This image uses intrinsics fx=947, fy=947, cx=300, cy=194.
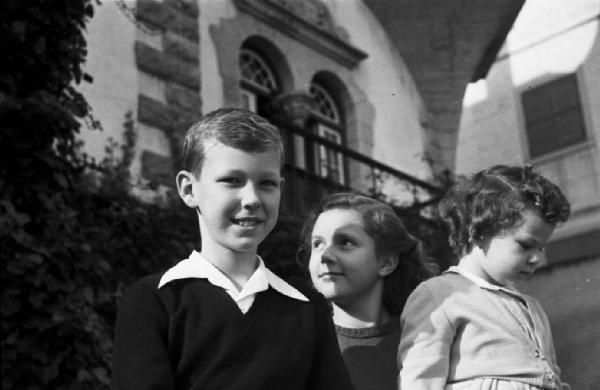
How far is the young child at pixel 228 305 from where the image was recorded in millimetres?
1850

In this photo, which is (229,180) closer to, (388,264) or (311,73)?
(388,264)

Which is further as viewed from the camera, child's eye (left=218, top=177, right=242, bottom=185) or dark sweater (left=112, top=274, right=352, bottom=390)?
child's eye (left=218, top=177, right=242, bottom=185)

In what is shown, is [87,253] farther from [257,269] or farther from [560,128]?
[560,128]

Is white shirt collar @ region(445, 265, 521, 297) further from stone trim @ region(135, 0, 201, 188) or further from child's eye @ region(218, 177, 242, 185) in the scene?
stone trim @ region(135, 0, 201, 188)

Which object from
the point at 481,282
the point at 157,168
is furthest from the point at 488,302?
the point at 157,168

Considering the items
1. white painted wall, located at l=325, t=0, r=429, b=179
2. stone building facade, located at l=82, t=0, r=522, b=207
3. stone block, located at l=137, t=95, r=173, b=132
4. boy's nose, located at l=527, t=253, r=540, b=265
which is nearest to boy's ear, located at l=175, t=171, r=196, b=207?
boy's nose, located at l=527, t=253, r=540, b=265

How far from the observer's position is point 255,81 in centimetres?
806

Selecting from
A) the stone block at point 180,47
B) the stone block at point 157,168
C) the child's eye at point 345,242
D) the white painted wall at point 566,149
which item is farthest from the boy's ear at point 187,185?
the stone block at point 180,47

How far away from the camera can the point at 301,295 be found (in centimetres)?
206

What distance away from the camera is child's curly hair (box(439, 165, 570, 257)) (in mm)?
2332

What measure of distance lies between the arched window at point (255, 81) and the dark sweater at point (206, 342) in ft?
19.2

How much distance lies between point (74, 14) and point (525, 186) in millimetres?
3116

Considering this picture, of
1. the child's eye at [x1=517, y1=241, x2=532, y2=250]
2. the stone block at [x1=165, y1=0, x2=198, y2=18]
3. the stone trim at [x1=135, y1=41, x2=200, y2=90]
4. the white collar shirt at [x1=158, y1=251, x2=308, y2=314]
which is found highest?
the stone block at [x1=165, y1=0, x2=198, y2=18]

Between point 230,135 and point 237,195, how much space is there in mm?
126
